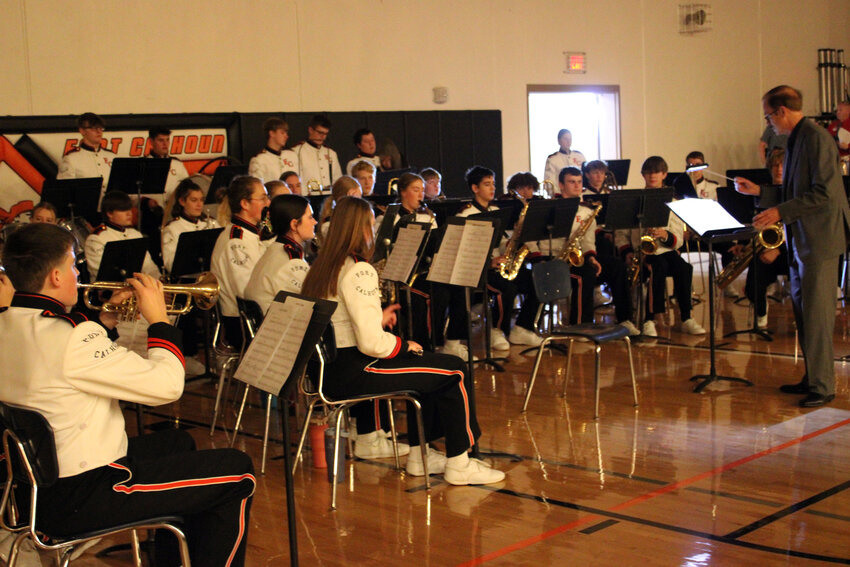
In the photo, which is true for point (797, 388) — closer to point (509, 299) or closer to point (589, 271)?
point (589, 271)

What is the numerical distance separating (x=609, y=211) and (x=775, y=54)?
10853 millimetres

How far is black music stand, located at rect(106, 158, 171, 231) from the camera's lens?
24.8ft

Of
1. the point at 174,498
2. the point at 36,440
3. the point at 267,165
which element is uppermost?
the point at 267,165

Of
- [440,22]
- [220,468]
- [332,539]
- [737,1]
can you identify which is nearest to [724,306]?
[440,22]

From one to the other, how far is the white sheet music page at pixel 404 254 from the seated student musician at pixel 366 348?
2.13 feet

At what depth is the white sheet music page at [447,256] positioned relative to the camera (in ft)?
16.0

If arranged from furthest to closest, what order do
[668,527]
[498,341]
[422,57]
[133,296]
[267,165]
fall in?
[422,57], [267,165], [498,341], [133,296], [668,527]

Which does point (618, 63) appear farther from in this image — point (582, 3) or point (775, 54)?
point (775, 54)

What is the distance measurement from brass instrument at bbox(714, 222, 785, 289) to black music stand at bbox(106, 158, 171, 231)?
4.72 meters

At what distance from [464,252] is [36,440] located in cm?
261

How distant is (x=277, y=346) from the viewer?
328cm

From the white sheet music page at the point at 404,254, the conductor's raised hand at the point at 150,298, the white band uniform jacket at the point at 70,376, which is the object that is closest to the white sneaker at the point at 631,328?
the white sheet music page at the point at 404,254

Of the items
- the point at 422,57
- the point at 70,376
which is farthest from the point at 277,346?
the point at 422,57

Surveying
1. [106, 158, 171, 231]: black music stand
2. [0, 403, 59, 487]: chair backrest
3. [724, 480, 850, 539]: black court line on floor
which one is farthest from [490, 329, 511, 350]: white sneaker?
[0, 403, 59, 487]: chair backrest
